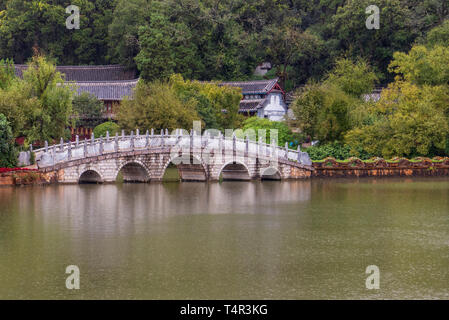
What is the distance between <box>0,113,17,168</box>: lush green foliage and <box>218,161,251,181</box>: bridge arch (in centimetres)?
1176

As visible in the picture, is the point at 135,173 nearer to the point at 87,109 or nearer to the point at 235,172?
the point at 235,172

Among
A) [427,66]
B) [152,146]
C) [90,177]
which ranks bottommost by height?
[90,177]

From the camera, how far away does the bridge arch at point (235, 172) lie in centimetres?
4234

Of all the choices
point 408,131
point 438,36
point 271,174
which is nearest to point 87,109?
point 271,174

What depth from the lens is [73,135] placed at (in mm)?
62250

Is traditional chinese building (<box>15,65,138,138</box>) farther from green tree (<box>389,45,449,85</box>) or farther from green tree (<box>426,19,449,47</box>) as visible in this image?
green tree (<box>426,19,449,47</box>)

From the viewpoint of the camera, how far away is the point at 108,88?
65375mm

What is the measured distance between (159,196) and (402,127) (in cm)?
1958

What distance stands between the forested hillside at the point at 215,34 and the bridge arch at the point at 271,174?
69.5 ft

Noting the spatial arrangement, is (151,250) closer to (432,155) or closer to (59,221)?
(59,221)

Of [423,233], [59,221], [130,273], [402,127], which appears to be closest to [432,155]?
[402,127]

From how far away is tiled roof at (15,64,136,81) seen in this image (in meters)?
67.8

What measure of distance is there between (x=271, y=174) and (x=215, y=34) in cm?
2786
